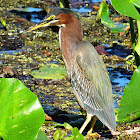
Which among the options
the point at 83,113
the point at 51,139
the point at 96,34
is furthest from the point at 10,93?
the point at 96,34

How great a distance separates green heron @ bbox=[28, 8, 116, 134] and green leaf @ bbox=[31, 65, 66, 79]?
99 centimetres

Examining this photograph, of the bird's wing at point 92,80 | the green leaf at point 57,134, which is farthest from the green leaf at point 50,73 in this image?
the green leaf at point 57,134

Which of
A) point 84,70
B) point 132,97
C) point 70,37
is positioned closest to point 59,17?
point 70,37

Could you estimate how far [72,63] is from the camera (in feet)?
13.1

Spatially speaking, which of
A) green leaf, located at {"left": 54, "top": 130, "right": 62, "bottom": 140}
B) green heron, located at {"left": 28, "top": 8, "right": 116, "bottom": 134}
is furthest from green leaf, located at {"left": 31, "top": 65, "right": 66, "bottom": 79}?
green leaf, located at {"left": 54, "top": 130, "right": 62, "bottom": 140}

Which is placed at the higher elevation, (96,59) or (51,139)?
(96,59)

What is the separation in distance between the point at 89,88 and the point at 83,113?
495mm

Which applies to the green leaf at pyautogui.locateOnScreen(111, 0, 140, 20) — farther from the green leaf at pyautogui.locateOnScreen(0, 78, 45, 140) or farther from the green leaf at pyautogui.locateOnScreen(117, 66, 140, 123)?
the green leaf at pyautogui.locateOnScreen(0, 78, 45, 140)

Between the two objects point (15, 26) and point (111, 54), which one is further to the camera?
point (15, 26)

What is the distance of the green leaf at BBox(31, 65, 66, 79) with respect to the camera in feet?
16.6

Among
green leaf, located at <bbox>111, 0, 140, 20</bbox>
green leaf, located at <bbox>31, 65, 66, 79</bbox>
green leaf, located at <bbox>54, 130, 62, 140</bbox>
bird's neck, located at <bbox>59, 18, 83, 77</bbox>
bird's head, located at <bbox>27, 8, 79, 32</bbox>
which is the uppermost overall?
green leaf, located at <bbox>111, 0, 140, 20</bbox>

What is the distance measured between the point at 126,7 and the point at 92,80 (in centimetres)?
79

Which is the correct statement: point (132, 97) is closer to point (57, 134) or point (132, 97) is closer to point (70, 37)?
point (57, 134)

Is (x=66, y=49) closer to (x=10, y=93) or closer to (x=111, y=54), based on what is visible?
(x=10, y=93)
